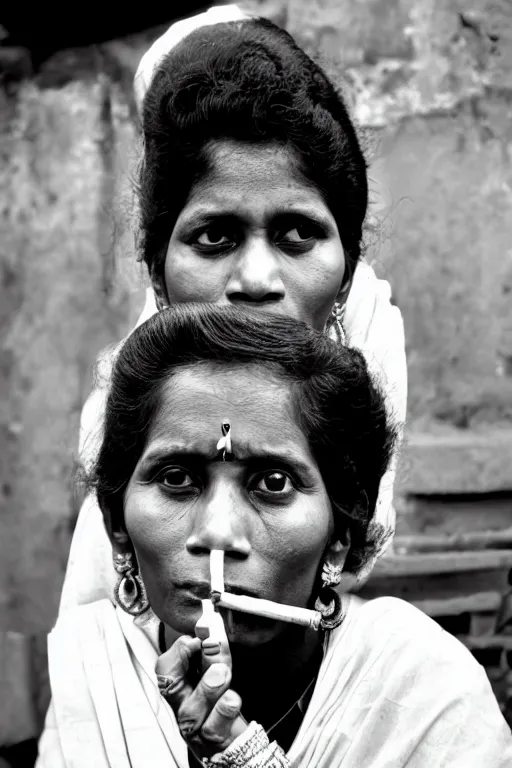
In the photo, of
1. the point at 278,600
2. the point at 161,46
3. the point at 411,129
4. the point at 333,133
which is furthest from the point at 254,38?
the point at 411,129

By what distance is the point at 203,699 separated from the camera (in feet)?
5.91

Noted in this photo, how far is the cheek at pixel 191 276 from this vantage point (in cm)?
246

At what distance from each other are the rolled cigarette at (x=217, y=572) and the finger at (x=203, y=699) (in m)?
0.15

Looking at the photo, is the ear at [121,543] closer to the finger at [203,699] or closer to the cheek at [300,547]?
the cheek at [300,547]

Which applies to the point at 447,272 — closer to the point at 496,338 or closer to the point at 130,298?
the point at 496,338

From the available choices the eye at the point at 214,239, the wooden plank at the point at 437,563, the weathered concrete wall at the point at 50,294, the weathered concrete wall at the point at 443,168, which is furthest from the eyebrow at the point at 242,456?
the weathered concrete wall at the point at 50,294

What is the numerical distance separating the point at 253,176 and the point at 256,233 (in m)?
0.12

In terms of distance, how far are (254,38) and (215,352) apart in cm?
A: 88

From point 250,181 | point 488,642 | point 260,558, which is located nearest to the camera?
point 260,558

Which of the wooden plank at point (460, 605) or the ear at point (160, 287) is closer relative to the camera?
the ear at point (160, 287)

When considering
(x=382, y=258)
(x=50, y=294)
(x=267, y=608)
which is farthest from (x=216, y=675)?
(x=50, y=294)

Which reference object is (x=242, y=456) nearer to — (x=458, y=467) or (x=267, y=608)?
(x=267, y=608)

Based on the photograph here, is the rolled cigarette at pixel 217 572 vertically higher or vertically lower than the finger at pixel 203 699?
higher

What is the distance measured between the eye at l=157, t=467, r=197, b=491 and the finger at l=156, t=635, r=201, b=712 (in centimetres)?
33
